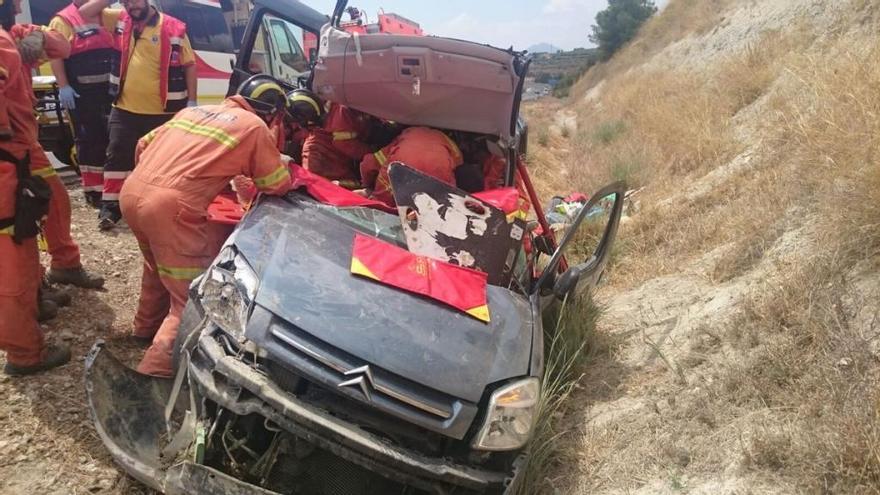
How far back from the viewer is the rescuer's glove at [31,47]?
3.54 m

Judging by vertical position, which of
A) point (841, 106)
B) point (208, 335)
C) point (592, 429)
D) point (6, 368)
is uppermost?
point (841, 106)

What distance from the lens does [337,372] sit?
2023mm

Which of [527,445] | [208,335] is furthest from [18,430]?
[527,445]

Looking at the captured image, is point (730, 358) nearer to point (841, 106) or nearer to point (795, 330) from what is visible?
point (795, 330)

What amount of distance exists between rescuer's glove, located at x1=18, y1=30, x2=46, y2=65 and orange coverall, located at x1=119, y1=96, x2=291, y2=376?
1.24 meters

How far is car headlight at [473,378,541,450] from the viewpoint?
2111 millimetres

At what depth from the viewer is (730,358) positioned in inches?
118

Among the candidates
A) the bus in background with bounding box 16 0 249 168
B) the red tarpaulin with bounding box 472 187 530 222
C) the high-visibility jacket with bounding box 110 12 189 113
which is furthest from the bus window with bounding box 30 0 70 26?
the red tarpaulin with bounding box 472 187 530 222

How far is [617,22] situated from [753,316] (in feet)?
114

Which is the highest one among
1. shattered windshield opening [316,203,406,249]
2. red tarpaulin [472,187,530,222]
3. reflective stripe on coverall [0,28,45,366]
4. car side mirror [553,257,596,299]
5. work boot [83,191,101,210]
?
red tarpaulin [472,187,530,222]

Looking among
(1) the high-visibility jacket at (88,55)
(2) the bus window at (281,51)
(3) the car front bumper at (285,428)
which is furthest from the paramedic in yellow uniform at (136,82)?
(3) the car front bumper at (285,428)

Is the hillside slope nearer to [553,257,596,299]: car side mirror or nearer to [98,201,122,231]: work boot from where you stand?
[553,257,596,299]: car side mirror

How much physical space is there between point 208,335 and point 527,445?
1190mm

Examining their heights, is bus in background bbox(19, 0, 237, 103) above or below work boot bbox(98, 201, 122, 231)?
above
